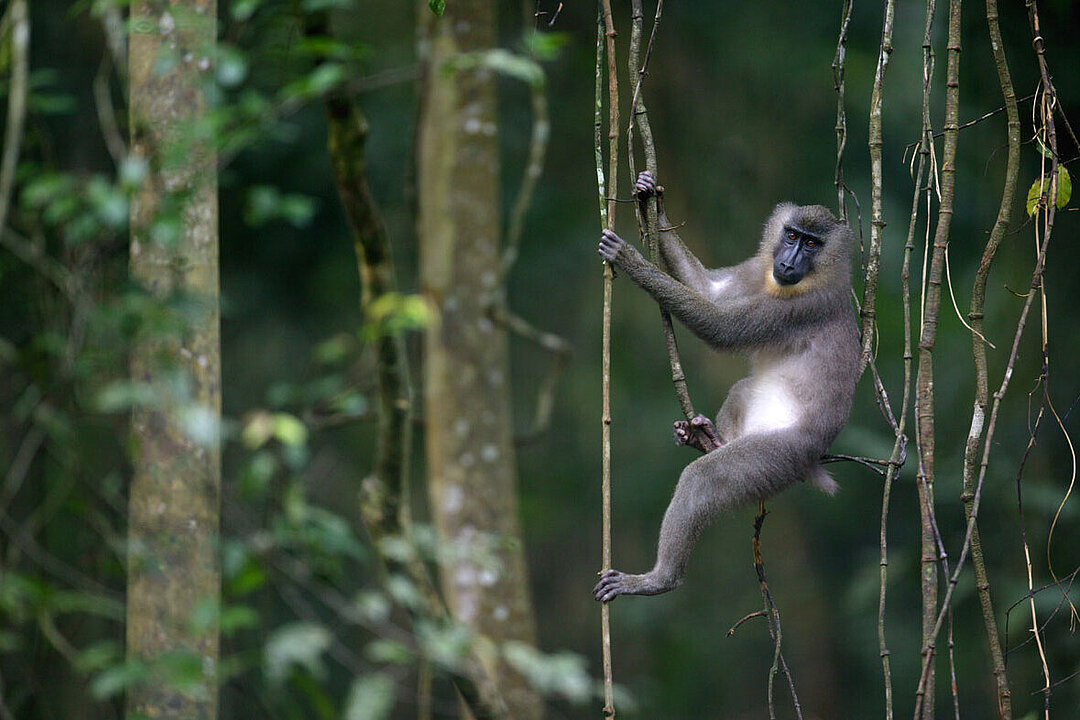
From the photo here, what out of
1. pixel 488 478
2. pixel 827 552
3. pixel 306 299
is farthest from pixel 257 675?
pixel 827 552

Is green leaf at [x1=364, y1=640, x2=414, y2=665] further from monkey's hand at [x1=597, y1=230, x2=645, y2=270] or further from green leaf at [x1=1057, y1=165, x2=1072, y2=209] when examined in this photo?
green leaf at [x1=1057, y1=165, x2=1072, y2=209]

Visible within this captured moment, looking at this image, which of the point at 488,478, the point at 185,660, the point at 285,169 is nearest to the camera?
the point at 185,660

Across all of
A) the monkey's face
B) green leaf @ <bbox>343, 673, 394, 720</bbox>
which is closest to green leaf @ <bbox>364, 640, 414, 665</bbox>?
green leaf @ <bbox>343, 673, 394, 720</bbox>

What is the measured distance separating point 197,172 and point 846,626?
317 inches

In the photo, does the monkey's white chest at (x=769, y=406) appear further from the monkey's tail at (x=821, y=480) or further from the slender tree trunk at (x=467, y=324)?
the slender tree trunk at (x=467, y=324)

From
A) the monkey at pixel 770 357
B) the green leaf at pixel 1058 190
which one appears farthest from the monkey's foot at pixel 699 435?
the green leaf at pixel 1058 190

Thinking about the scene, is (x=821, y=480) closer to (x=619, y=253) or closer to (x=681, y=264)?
(x=681, y=264)

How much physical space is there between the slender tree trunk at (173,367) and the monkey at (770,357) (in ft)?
5.86

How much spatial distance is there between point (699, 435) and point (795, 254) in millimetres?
959

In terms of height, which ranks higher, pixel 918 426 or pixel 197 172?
pixel 197 172

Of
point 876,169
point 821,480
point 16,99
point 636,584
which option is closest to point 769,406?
point 821,480

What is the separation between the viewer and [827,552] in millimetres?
10156

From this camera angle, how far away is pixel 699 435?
15.5ft

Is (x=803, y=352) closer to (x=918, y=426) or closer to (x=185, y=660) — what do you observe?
(x=918, y=426)
